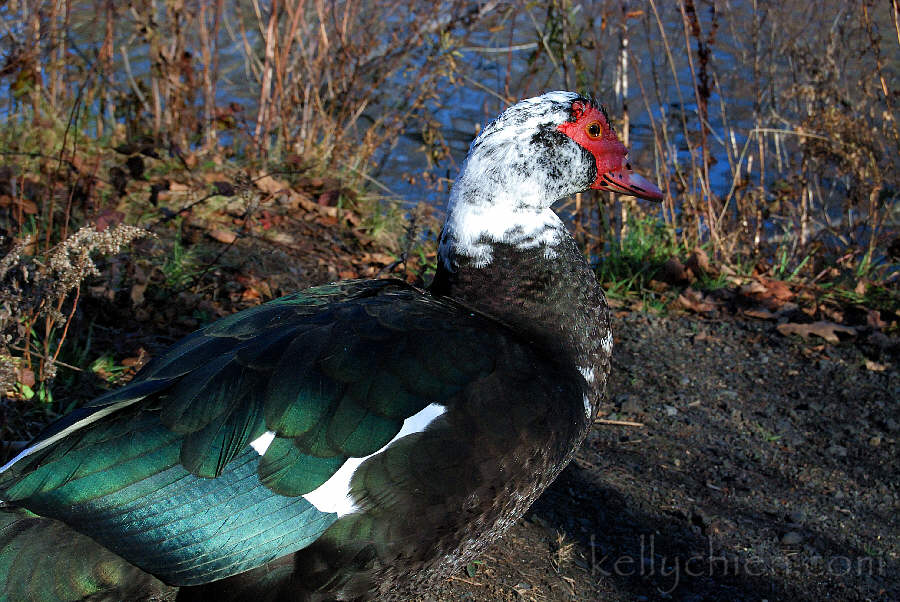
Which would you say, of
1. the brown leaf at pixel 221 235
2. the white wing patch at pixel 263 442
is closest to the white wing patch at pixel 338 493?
the white wing patch at pixel 263 442

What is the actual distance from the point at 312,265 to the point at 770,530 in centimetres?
249

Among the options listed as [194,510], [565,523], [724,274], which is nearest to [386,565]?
[194,510]

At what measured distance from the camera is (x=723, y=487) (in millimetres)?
3289

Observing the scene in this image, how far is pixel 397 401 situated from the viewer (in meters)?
2.15

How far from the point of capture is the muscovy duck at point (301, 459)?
2.01m

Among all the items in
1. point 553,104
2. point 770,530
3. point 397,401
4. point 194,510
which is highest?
point 553,104

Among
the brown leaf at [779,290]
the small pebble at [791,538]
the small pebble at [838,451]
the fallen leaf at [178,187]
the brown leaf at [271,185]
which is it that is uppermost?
the fallen leaf at [178,187]

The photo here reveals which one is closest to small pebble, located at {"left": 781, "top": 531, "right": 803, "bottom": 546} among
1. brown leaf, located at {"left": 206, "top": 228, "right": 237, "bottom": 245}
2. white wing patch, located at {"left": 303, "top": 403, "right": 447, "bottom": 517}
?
white wing patch, located at {"left": 303, "top": 403, "right": 447, "bottom": 517}

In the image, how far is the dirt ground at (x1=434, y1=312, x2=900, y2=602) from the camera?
9.35 ft

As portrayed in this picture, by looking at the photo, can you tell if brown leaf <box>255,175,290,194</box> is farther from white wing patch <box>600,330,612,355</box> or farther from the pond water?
white wing patch <box>600,330,612,355</box>

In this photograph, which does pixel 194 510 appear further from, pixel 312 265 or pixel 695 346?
pixel 695 346

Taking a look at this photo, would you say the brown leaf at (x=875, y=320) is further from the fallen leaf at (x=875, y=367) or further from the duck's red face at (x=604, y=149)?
the duck's red face at (x=604, y=149)

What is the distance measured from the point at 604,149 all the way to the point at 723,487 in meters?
1.37

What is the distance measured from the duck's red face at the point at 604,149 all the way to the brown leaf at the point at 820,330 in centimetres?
178
